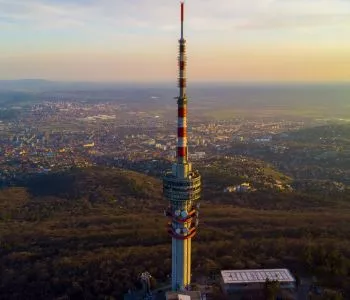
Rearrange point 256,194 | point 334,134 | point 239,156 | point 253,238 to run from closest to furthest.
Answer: point 253,238, point 256,194, point 239,156, point 334,134

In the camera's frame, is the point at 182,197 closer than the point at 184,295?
No

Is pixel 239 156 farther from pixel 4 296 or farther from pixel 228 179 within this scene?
pixel 4 296

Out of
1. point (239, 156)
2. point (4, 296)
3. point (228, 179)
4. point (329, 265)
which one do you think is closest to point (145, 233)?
point (4, 296)

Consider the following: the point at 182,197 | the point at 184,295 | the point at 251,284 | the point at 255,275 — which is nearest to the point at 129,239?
the point at 182,197

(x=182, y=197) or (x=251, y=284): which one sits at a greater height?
(x=182, y=197)

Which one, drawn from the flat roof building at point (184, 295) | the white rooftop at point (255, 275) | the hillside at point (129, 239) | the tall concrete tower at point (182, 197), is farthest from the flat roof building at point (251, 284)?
the tall concrete tower at point (182, 197)

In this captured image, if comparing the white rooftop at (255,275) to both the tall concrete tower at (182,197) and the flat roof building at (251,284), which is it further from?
the tall concrete tower at (182,197)

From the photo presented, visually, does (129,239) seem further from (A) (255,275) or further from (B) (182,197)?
(A) (255,275)
